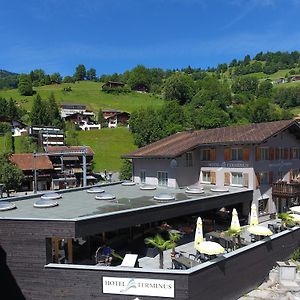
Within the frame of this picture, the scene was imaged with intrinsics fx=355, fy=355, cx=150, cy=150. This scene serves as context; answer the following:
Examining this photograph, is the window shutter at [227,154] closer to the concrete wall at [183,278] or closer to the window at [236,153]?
the window at [236,153]

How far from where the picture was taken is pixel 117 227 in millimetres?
18516

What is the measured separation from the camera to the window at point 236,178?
29625 millimetres

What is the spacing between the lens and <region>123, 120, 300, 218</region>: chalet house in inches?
1145

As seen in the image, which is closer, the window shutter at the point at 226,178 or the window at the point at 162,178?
the window shutter at the point at 226,178

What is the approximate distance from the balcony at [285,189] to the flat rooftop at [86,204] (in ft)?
11.6

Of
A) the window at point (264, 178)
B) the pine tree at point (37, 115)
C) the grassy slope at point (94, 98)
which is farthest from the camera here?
the grassy slope at point (94, 98)

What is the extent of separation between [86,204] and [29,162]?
137 feet

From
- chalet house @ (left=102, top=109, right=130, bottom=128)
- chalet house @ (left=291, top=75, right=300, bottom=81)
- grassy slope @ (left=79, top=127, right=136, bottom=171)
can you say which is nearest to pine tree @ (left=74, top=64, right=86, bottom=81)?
chalet house @ (left=102, top=109, right=130, bottom=128)

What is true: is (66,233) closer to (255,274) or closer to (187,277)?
(187,277)

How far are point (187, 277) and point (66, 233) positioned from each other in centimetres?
590

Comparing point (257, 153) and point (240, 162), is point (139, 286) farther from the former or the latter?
point (257, 153)

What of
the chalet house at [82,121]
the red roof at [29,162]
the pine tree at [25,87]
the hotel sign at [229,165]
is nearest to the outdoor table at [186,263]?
the hotel sign at [229,165]

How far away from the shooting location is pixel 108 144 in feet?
285

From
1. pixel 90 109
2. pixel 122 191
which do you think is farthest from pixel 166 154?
pixel 90 109
